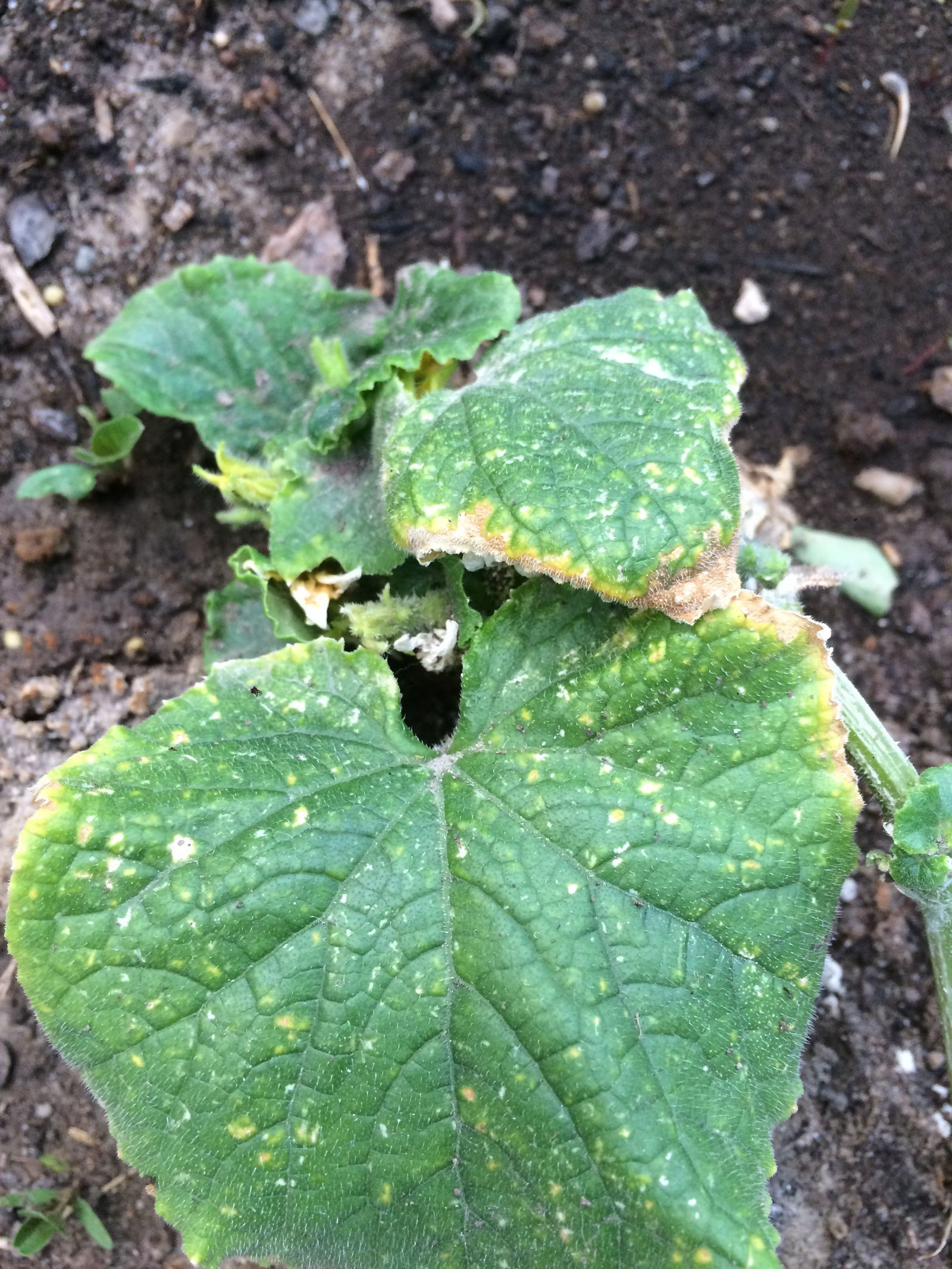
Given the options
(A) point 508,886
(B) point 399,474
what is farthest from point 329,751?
(B) point 399,474

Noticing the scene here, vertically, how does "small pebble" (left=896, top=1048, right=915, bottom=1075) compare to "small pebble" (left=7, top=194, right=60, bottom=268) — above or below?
below

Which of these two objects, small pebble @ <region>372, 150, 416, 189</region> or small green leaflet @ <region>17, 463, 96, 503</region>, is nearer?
small green leaflet @ <region>17, 463, 96, 503</region>

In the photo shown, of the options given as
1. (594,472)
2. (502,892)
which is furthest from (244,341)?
(502,892)

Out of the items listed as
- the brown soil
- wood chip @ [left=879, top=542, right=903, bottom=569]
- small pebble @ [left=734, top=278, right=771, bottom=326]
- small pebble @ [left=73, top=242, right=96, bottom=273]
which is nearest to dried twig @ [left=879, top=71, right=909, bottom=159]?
the brown soil

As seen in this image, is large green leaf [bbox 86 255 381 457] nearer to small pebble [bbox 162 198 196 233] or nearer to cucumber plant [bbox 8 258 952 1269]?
small pebble [bbox 162 198 196 233]

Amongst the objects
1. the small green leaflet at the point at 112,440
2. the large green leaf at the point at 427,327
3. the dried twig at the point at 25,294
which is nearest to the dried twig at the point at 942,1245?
the large green leaf at the point at 427,327

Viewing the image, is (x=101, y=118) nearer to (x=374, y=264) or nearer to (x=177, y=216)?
(x=177, y=216)
